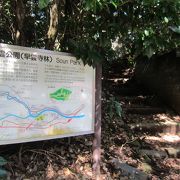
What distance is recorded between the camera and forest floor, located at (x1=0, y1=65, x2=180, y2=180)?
3893 millimetres

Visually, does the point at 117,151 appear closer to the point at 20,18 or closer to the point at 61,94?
the point at 61,94

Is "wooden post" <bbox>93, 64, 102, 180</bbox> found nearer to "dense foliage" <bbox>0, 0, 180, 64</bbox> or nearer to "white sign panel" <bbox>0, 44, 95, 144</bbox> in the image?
"white sign panel" <bbox>0, 44, 95, 144</bbox>

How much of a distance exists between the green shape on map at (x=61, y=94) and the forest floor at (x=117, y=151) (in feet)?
2.16

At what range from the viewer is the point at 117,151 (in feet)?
15.7

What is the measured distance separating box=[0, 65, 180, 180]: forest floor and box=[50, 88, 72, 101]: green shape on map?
658mm

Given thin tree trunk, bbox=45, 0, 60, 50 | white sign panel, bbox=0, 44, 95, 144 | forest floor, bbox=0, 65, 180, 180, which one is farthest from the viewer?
thin tree trunk, bbox=45, 0, 60, 50

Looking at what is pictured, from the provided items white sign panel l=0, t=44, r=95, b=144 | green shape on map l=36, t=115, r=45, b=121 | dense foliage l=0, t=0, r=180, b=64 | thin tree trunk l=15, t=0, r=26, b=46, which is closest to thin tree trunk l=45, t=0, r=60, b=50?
dense foliage l=0, t=0, r=180, b=64

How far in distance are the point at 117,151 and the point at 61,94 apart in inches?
62.3

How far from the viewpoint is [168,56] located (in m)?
6.94

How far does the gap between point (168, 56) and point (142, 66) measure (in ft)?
3.91

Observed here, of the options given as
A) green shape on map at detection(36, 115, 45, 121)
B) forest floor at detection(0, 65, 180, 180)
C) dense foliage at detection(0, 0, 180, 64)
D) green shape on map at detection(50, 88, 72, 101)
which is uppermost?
dense foliage at detection(0, 0, 180, 64)

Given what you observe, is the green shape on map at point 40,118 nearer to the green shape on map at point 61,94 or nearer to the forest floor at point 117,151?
the green shape on map at point 61,94

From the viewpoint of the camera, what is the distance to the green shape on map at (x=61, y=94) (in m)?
3.63

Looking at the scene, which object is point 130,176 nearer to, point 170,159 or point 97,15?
point 170,159
